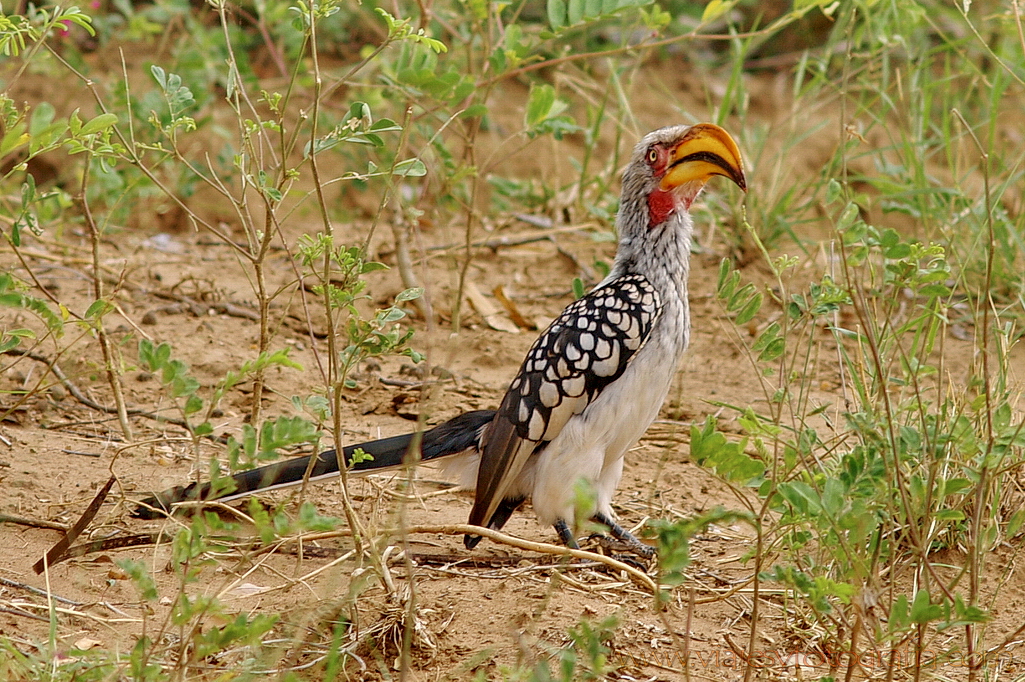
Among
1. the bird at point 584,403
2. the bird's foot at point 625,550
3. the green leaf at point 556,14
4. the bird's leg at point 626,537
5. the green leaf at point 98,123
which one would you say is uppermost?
the green leaf at point 556,14

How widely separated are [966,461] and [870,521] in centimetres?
59

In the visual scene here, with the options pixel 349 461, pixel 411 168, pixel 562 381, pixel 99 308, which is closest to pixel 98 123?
pixel 99 308

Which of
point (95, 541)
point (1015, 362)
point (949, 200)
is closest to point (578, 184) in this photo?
point (949, 200)

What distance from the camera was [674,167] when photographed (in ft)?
10.8

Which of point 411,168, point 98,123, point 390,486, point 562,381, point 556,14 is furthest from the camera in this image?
point 556,14

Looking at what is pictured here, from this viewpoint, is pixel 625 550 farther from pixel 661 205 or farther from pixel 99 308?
pixel 99 308

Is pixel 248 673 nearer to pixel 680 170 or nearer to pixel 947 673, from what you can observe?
pixel 947 673

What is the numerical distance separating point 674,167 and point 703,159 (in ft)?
0.31

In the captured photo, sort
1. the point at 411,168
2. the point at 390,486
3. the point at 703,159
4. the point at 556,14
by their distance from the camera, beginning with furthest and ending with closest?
the point at 556,14, the point at 390,486, the point at 703,159, the point at 411,168

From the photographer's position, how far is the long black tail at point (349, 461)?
9.59 feet

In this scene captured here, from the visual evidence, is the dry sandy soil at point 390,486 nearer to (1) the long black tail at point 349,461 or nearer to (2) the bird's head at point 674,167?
(1) the long black tail at point 349,461

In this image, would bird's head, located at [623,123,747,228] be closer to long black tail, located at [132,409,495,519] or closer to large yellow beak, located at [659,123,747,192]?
large yellow beak, located at [659,123,747,192]

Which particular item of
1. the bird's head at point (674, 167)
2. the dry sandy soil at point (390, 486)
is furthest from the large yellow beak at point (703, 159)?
the dry sandy soil at point (390, 486)

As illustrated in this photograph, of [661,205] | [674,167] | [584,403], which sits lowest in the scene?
[584,403]
